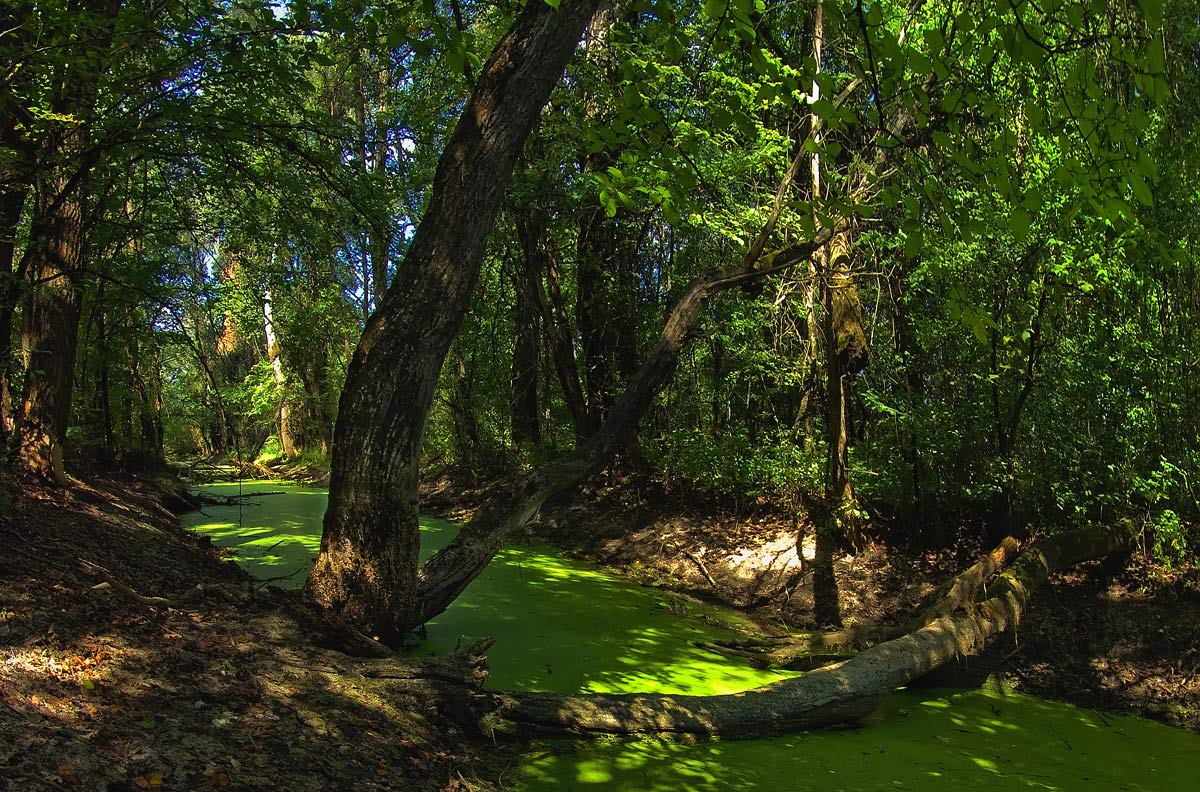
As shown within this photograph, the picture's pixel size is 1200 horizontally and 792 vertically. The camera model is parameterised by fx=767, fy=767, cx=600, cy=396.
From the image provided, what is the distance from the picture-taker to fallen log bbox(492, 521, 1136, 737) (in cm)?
318

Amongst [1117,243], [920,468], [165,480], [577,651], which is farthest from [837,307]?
[165,480]

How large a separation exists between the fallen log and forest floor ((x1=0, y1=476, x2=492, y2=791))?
50 centimetres

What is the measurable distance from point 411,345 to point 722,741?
7.26ft

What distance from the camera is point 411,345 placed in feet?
11.4

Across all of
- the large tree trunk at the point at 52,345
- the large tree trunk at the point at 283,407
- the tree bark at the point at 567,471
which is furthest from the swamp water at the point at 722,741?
the large tree trunk at the point at 283,407

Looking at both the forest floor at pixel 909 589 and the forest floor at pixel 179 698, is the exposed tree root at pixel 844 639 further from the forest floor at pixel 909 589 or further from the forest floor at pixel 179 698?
the forest floor at pixel 179 698

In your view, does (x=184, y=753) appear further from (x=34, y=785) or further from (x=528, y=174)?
(x=528, y=174)

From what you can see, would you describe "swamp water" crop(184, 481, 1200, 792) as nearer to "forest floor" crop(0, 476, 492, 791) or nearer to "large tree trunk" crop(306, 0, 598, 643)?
"forest floor" crop(0, 476, 492, 791)

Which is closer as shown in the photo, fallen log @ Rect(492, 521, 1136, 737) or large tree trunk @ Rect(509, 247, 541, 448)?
fallen log @ Rect(492, 521, 1136, 737)

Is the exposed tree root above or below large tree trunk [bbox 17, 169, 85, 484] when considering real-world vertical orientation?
below

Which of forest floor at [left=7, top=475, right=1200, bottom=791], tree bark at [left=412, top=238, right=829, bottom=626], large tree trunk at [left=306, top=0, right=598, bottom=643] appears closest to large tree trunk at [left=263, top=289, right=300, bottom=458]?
forest floor at [left=7, top=475, right=1200, bottom=791]

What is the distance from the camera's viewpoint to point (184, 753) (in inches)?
81.1

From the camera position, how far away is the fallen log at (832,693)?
318 cm

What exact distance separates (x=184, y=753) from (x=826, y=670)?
2.92 m
